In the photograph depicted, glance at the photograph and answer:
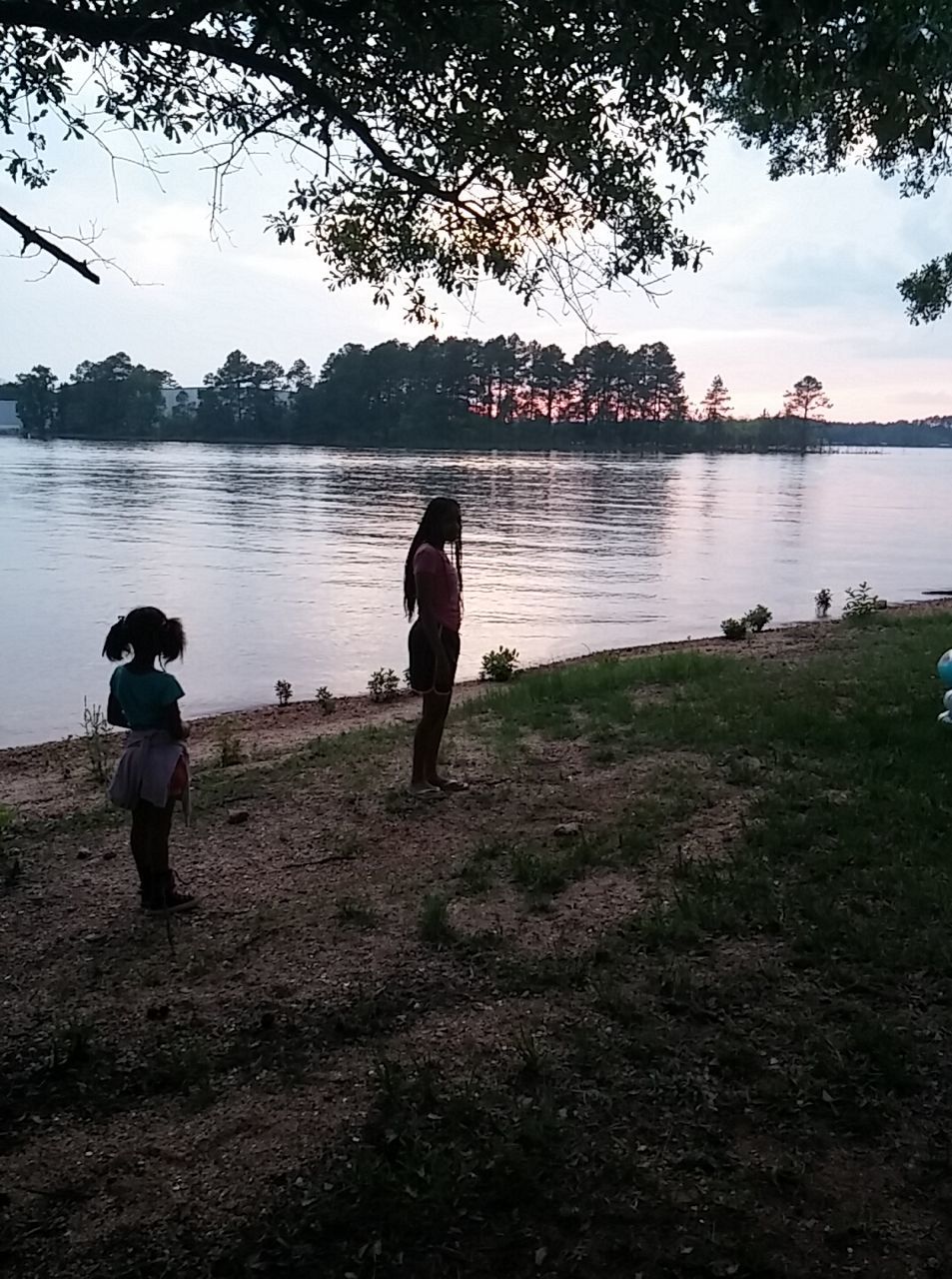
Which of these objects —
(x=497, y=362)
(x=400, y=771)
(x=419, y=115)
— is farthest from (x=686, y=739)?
(x=497, y=362)

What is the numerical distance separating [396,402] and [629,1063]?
114 meters

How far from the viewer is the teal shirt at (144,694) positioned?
→ 491 centimetres

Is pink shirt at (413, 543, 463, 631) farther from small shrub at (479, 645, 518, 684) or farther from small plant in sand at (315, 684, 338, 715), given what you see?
small shrub at (479, 645, 518, 684)

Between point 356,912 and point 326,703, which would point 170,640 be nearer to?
point 356,912

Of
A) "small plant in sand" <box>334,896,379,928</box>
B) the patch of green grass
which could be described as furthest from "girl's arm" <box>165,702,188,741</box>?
the patch of green grass

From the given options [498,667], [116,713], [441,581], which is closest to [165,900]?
[116,713]

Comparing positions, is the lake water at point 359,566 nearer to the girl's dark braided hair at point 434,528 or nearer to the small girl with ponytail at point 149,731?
the girl's dark braided hair at point 434,528

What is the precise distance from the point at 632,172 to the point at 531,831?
3552 mm

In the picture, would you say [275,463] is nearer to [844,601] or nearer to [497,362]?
[497,362]

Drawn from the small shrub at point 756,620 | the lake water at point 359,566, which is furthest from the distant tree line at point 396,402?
the small shrub at point 756,620

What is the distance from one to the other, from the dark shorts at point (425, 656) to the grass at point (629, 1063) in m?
0.85

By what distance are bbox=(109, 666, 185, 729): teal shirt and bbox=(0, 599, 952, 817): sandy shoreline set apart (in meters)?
3.17

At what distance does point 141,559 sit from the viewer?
2998cm

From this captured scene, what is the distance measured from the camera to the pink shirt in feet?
21.4
